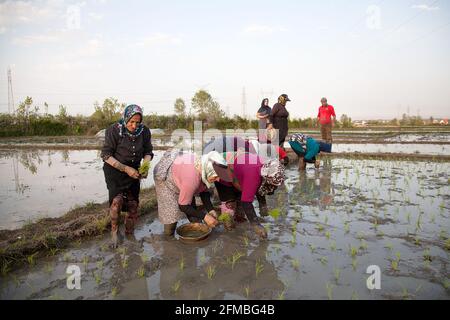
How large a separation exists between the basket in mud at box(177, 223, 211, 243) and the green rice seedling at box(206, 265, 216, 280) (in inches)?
24.7

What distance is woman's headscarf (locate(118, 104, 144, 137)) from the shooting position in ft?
12.2

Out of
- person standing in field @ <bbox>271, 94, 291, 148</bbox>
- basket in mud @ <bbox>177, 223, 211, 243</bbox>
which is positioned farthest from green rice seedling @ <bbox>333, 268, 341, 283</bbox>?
person standing in field @ <bbox>271, 94, 291, 148</bbox>

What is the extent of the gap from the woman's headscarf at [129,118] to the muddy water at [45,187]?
1.95 m

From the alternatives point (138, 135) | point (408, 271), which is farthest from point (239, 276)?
point (138, 135)

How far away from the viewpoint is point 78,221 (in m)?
4.12

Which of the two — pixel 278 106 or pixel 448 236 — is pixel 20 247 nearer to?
pixel 448 236

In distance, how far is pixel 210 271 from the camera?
9.72 feet

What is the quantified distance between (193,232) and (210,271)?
1.11 metres

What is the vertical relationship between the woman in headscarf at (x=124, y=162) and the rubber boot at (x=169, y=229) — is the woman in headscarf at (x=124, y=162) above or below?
above

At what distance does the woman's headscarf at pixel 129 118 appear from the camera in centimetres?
371

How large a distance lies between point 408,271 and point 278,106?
5.74 m

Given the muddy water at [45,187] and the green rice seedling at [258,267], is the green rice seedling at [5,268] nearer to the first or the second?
the muddy water at [45,187]

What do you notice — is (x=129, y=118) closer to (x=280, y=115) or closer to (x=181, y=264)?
(x=181, y=264)

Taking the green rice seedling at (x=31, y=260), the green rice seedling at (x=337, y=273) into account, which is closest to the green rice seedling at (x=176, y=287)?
the green rice seedling at (x=337, y=273)
